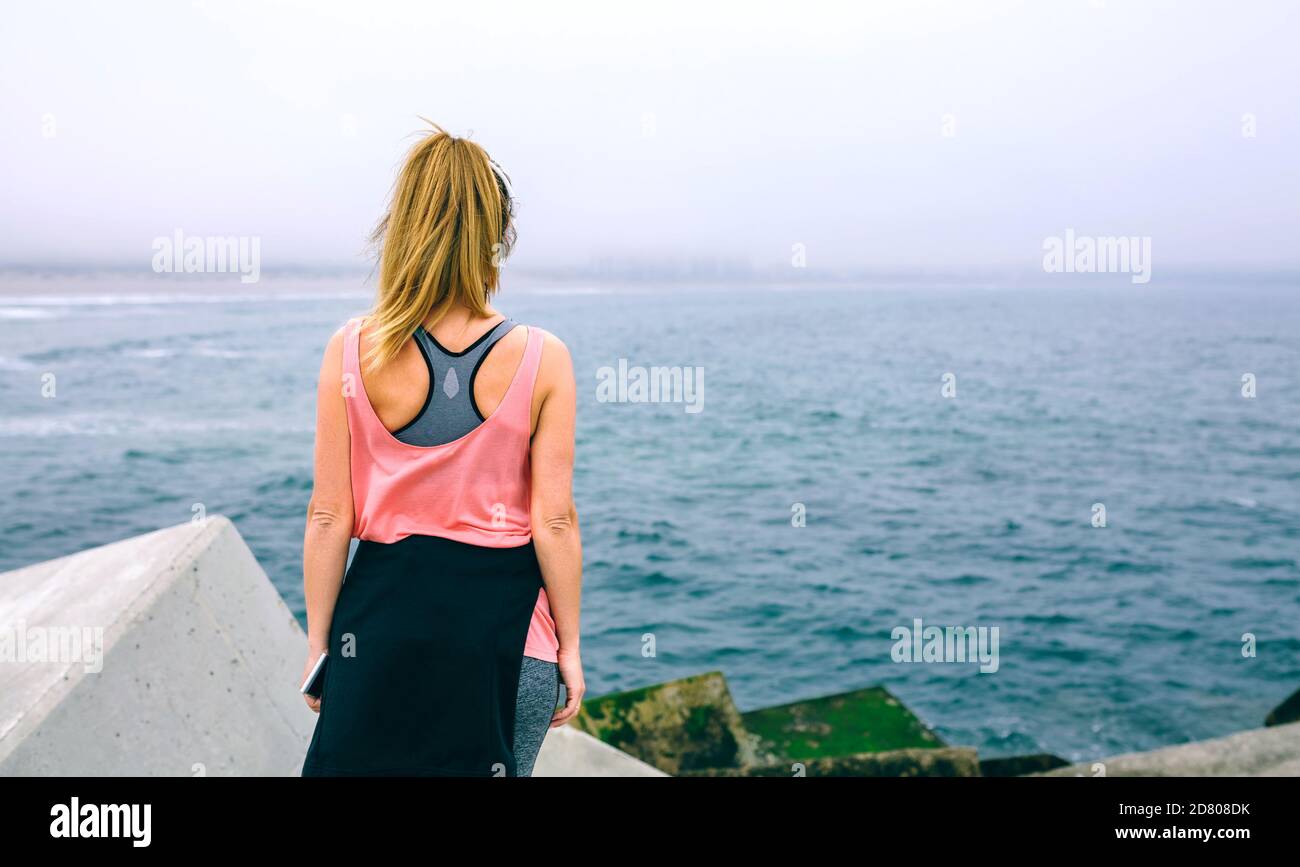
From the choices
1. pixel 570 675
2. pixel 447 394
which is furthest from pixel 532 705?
pixel 447 394

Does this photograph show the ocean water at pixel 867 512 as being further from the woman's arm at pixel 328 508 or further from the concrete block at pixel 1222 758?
the woman's arm at pixel 328 508

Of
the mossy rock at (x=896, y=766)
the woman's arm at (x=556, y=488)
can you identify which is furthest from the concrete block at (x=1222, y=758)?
the woman's arm at (x=556, y=488)

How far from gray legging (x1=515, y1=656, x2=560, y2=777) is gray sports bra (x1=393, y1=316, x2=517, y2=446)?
595 mm

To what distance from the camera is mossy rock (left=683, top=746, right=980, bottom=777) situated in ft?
23.9

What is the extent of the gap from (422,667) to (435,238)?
0.99 meters

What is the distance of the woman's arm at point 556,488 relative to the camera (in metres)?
2.31

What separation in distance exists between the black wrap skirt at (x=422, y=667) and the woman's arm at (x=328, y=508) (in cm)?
13

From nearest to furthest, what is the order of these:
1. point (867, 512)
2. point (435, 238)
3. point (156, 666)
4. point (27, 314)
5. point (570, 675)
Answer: point (435, 238) → point (570, 675) → point (156, 666) → point (867, 512) → point (27, 314)

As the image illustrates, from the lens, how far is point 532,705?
241cm

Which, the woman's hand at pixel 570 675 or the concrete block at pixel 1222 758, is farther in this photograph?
the concrete block at pixel 1222 758

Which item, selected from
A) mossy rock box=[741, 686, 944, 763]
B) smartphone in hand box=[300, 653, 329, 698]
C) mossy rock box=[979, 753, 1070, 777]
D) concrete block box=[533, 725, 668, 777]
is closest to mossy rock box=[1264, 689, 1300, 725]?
mossy rock box=[979, 753, 1070, 777]

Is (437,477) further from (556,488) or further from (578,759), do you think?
(578,759)
